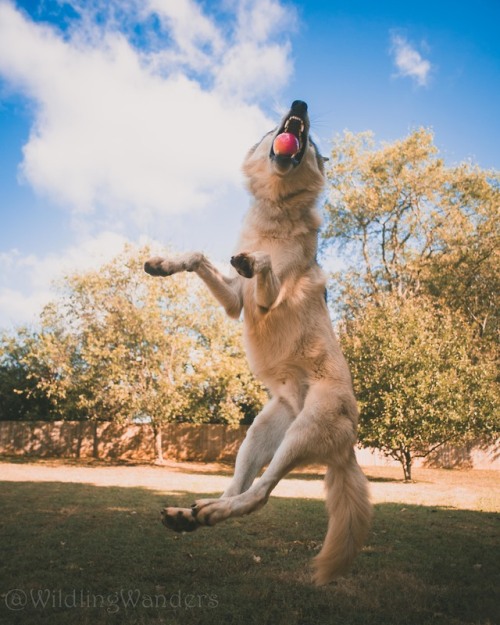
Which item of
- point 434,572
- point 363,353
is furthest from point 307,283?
point 363,353

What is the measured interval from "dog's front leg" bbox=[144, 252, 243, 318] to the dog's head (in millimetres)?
742

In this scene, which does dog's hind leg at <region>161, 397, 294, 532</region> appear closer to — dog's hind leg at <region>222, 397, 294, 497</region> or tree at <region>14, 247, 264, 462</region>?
dog's hind leg at <region>222, 397, 294, 497</region>

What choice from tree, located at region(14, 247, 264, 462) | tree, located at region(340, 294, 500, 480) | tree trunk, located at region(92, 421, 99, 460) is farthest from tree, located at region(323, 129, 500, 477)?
tree trunk, located at region(92, 421, 99, 460)

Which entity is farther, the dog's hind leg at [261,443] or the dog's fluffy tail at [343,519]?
the dog's hind leg at [261,443]

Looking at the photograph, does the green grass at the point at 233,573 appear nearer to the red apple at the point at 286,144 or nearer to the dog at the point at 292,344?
the dog at the point at 292,344

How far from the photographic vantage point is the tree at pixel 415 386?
18750 mm

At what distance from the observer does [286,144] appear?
3.47 metres

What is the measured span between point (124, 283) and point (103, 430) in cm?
965

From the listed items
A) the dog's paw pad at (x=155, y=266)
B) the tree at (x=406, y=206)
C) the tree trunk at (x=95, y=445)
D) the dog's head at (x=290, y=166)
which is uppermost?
the tree at (x=406, y=206)

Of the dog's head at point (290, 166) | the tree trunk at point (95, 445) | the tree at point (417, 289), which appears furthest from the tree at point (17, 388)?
the dog's head at point (290, 166)

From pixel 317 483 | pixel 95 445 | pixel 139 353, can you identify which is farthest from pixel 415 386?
pixel 95 445

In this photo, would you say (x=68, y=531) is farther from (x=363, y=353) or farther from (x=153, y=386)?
(x=153, y=386)

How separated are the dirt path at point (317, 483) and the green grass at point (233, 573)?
4.54 m

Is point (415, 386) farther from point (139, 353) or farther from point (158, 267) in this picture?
point (158, 267)
